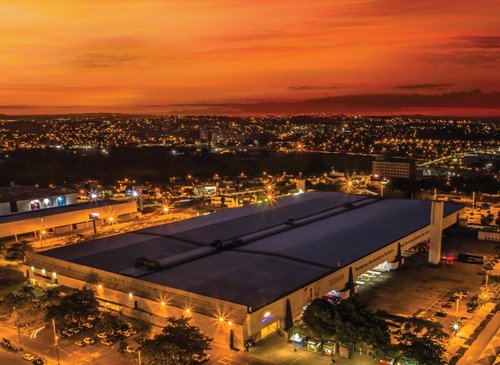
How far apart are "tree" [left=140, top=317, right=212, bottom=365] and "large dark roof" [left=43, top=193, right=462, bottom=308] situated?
3.87 metres

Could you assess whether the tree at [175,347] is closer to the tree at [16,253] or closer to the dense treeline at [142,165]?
the tree at [16,253]

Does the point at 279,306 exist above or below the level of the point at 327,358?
above

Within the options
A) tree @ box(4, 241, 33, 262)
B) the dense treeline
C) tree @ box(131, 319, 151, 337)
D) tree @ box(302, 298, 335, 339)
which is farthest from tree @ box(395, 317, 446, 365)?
the dense treeline

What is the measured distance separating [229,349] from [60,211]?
42518 millimetres

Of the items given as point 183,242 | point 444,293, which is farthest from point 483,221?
point 183,242

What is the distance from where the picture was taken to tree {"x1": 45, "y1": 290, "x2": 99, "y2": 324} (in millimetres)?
30422

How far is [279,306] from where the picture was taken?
3025 cm

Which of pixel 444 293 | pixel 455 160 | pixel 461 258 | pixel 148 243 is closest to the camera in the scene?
pixel 444 293

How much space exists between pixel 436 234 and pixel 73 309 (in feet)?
110

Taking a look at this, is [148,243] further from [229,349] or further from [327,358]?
[327,358]

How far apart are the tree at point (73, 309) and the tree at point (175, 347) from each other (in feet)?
23.4

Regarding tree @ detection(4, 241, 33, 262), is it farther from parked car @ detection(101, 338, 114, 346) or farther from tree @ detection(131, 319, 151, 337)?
tree @ detection(131, 319, 151, 337)

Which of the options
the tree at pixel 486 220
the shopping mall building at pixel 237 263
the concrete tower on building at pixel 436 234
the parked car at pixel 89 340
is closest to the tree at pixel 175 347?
the shopping mall building at pixel 237 263

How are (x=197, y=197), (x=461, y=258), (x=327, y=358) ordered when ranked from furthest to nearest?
(x=197, y=197), (x=461, y=258), (x=327, y=358)
